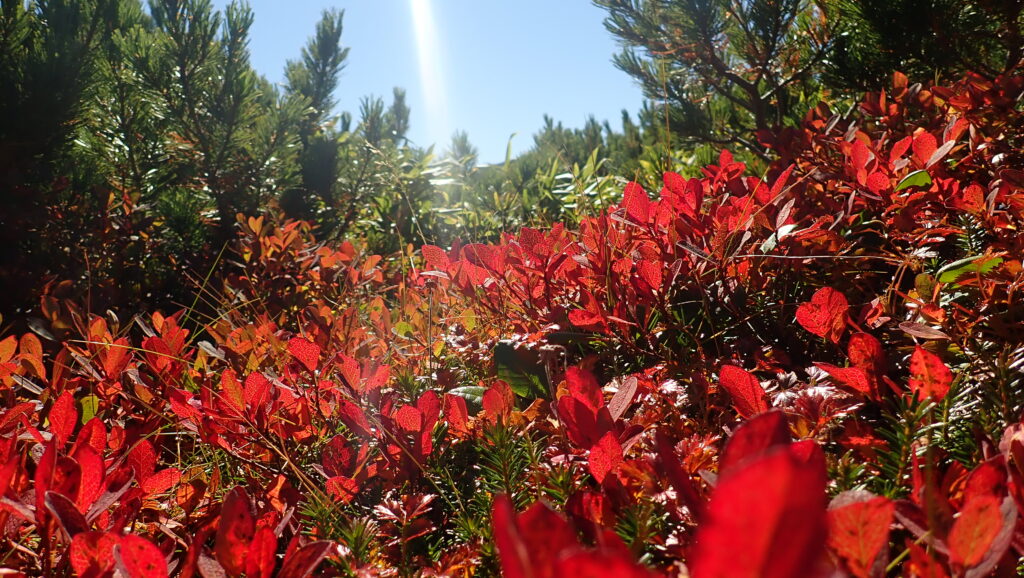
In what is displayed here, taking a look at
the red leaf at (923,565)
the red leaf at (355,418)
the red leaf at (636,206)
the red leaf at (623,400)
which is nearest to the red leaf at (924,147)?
the red leaf at (636,206)

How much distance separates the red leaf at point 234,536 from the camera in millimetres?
713

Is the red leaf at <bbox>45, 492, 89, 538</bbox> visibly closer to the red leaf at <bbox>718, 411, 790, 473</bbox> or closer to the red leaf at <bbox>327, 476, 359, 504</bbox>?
the red leaf at <bbox>327, 476, 359, 504</bbox>

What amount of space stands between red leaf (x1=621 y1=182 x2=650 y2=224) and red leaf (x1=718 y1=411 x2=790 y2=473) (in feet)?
→ 3.36

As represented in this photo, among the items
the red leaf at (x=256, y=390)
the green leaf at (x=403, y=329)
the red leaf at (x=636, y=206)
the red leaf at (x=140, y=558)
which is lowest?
the red leaf at (x=140, y=558)

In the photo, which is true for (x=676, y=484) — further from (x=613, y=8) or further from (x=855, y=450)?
(x=613, y=8)

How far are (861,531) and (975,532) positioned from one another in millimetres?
80

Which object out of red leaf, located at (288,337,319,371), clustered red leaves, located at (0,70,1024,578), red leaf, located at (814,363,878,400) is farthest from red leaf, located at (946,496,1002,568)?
red leaf, located at (288,337,319,371)

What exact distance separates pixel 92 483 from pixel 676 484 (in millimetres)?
729

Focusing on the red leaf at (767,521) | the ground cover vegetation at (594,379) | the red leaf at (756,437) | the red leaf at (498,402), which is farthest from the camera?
the red leaf at (498,402)

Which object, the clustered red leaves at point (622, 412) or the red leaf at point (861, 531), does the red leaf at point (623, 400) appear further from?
the red leaf at point (861, 531)

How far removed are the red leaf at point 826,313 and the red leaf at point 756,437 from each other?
654 mm

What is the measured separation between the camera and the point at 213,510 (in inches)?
40.6

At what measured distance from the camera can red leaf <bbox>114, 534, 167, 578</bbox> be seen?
638 millimetres

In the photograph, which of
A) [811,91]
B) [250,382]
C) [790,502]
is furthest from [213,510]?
[811,91]
